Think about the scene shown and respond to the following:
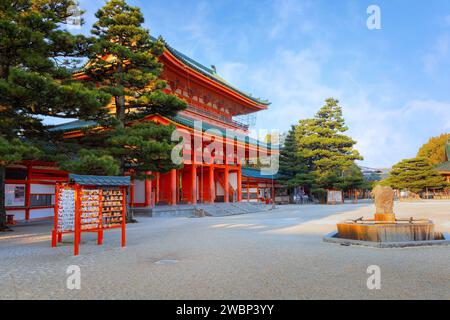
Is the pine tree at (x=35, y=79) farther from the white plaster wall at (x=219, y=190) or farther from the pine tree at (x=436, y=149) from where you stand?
the pine tree at (x=436, y=149)

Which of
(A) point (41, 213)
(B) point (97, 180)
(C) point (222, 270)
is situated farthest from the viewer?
(A) point (41, 213)

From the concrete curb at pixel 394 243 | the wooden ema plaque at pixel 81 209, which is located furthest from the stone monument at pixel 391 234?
the wooden ema plaque at pixel 81 209

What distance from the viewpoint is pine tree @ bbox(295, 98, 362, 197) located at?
40819 mm

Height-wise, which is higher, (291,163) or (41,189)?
(291,163)

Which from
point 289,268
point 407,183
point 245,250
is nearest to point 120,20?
point 245,250

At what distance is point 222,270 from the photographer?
21.6ft

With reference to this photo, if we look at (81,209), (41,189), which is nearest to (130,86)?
(41,189)

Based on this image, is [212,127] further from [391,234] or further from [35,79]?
[391,234]

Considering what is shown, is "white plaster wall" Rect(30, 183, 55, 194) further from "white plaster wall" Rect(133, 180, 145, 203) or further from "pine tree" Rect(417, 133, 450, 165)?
"pine tree" Rect(417, 133, 450, 165)

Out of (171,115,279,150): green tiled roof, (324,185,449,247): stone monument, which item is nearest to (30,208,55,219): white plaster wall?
(171,115,279,150): green tiled roof

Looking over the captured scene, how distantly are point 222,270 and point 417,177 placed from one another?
48.2 meters

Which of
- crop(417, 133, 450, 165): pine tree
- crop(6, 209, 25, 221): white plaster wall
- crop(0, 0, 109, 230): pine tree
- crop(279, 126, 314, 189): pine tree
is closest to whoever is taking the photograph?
crop(0, 0, 109, 230): pine tree

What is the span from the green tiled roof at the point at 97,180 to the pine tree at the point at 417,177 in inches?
1816

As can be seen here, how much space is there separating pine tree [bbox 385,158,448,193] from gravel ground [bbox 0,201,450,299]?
140ft
